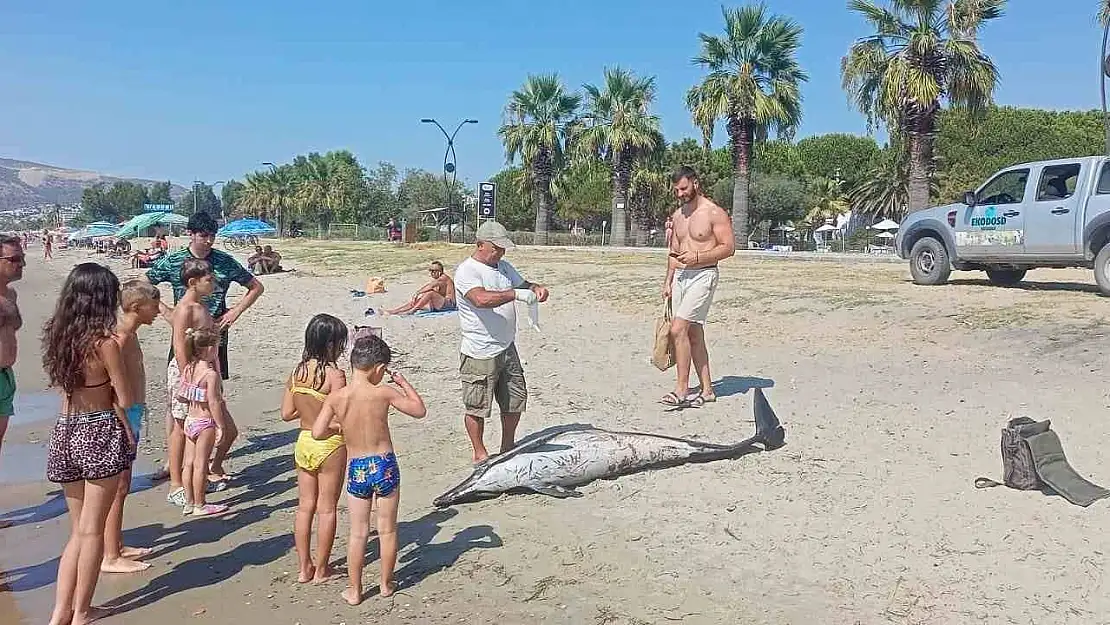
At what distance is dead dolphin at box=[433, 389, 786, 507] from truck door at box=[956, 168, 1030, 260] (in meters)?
9.05

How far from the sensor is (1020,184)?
13.6 metres

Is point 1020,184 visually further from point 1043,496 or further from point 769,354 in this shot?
point 1043,496

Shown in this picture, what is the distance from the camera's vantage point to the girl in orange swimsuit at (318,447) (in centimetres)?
459

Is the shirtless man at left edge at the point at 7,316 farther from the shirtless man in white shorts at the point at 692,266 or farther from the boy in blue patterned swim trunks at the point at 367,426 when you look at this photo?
the shirtless man in white shorts at the point at 692,266

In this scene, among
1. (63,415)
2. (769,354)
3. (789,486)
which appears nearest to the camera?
(63,415)

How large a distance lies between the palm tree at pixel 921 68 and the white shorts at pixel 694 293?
21181mm

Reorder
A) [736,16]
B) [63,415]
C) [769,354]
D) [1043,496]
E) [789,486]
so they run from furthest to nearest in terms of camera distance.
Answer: [736,16] < [769,354] < [789,486] < [1043,496] < [63,415]

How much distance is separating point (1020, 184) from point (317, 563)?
41.0ft

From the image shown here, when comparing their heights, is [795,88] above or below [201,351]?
above

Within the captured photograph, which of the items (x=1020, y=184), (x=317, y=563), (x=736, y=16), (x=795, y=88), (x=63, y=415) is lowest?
(x=317, y=563)

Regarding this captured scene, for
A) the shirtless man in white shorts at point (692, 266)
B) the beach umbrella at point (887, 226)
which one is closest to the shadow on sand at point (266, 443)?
the shirtless man in white shorts at point (692, 266)

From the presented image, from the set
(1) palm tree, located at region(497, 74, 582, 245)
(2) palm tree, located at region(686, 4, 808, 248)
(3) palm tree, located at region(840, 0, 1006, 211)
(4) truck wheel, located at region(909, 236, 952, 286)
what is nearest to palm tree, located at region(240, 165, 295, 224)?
(1) palm tree, located at region(497, 74, 582, 245)

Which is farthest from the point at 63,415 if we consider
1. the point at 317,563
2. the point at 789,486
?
the point at 789,486

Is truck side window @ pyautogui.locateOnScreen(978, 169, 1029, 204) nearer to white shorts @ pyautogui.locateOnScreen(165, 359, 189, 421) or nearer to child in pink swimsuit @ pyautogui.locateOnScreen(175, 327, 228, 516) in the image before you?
child in pink swimsuit @ pyautogui.locateOnScreen(175, 327, 228, 516)
